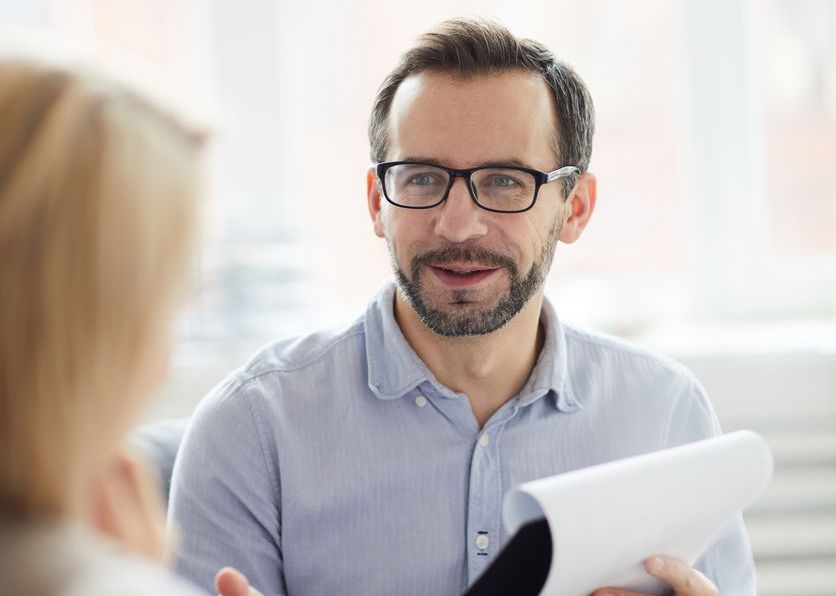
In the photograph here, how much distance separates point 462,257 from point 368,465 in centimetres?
33

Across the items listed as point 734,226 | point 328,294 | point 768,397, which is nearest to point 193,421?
point 328,294

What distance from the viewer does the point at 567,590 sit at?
1151mm

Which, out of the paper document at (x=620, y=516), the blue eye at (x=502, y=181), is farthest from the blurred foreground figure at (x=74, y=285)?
the blue eye at (x=502, y=181)

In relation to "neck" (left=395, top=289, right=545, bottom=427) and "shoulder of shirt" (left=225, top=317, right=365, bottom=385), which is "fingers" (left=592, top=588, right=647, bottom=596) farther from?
"shoulder of shirt" (left=225, top=317, right=365, bottom=385)

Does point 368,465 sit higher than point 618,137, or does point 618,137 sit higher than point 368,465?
point 618,137

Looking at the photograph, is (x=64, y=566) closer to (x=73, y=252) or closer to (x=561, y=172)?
(x=73, y=252)

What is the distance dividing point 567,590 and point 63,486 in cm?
65

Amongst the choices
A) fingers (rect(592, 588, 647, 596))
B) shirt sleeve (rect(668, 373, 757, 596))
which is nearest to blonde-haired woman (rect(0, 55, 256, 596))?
fingers (rect(592, 588, 647, 596))

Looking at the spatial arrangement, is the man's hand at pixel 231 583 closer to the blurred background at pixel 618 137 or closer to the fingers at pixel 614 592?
the fingers at pixel 614 592

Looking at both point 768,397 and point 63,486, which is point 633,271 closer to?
point 768,397

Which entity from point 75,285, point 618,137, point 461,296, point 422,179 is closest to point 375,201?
point 422,179

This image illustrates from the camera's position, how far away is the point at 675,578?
1.25 meters

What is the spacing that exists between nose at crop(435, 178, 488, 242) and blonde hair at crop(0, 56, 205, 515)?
32.9 inches

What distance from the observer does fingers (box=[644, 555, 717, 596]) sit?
1236 millimetres
